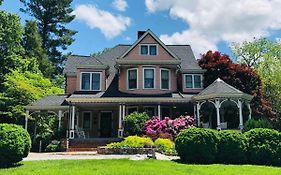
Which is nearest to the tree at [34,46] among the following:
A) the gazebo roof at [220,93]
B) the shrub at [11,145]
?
the gazebo roof at [220,93]

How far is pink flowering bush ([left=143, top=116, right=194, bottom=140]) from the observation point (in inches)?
935

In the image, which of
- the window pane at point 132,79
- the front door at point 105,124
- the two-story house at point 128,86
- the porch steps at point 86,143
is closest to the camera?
the porch steps at point 86,143

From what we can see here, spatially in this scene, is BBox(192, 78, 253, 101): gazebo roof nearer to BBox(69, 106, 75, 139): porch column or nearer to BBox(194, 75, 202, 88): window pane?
BBox(194, 75, 202, 88): window pane

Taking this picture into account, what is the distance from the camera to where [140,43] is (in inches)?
1156

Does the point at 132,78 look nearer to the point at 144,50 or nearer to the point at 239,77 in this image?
the point at 144,50

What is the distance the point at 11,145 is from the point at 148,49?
17.7 m

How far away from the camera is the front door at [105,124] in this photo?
2942cm

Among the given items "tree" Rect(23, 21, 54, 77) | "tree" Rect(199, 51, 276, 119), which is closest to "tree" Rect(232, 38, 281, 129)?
"tree" Rect(199, 51, 276, 119)

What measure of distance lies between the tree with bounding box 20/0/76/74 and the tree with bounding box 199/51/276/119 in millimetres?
29650

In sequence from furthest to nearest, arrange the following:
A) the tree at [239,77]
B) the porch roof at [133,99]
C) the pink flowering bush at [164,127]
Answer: the tree at [239,77] → the porch roof at [133,99] → the pink flowering bush at [164,127]

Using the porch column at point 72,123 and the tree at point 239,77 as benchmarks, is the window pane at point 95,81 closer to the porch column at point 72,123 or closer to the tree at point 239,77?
the porch column at point 72,123

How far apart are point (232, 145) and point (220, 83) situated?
10637 mm

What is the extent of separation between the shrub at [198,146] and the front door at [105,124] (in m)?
14.4

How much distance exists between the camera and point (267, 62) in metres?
43.7
